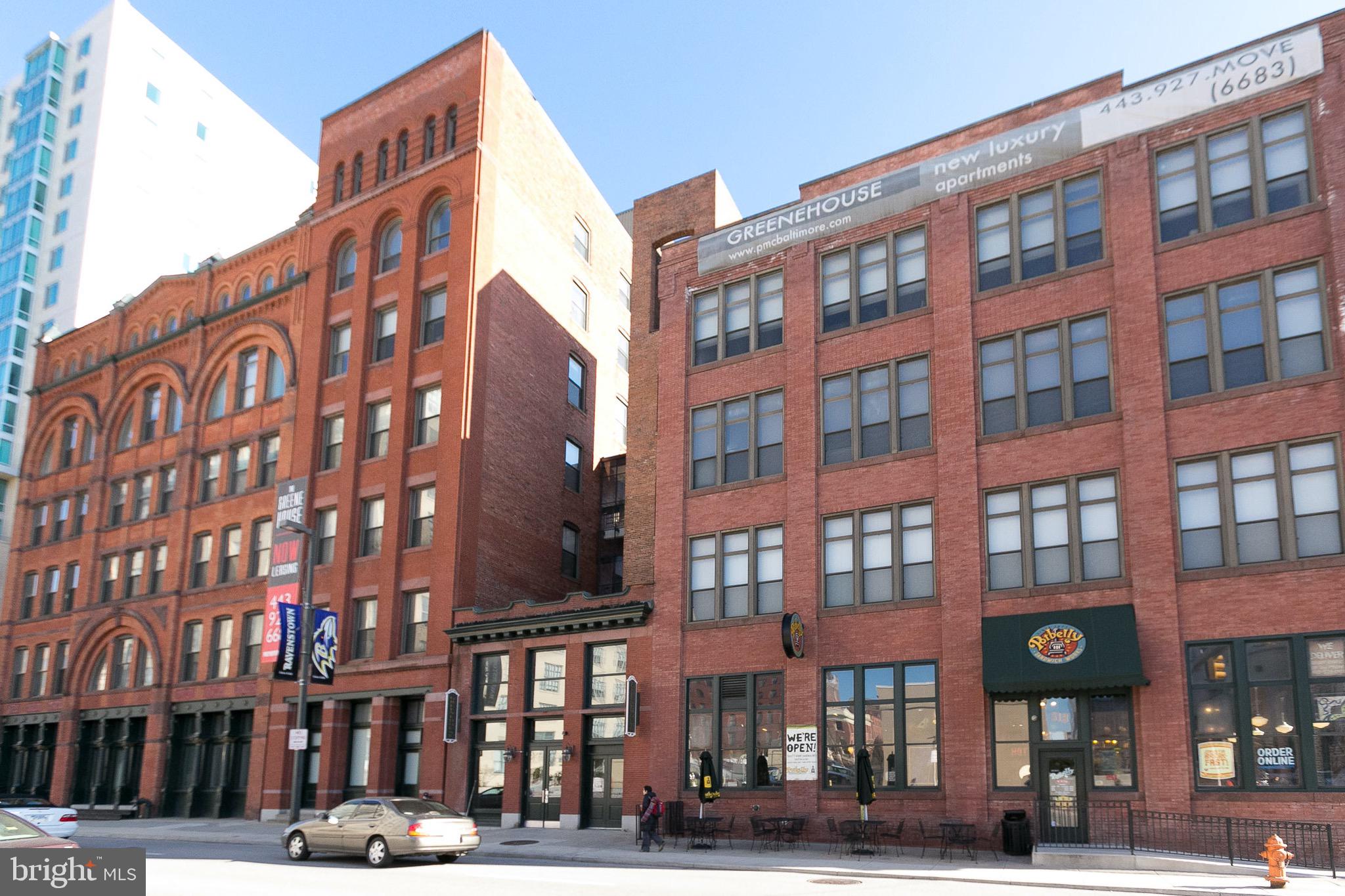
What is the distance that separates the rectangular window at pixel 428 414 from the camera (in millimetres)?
39844

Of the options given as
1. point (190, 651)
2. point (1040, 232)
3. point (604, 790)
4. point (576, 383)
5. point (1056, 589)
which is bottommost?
point (604, 790)

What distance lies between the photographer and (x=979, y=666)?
26.9m

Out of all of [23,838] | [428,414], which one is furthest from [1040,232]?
[23,838]

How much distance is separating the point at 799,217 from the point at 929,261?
441cm

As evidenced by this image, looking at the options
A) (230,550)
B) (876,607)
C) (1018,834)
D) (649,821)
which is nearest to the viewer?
(1018,834)

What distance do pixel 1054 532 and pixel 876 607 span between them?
472 centimetres

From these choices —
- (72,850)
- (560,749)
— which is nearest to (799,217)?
(560,749)

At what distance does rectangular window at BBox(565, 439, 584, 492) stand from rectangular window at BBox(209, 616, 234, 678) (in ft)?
44.5

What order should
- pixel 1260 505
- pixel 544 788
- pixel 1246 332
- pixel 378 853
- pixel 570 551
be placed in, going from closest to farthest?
pixel 378 853, pixel 1260 505, pixel 1246 332, pixel 544 788, pixel 570 551

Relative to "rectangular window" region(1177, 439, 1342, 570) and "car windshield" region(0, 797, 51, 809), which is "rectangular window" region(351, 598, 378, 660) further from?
"rectangular window" region(1177, 439, 1342, 570)

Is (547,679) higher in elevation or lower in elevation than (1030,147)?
lower

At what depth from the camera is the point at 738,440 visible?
32.7 m

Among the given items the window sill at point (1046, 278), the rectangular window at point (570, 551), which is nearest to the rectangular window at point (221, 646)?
the rectangular window at point (570, 551)

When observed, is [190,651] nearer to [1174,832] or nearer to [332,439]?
[332,439]
